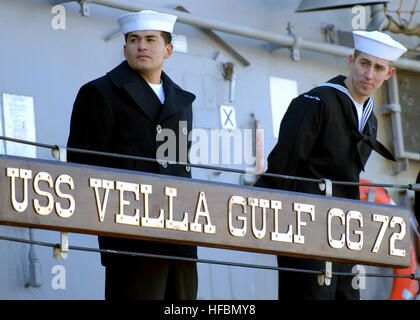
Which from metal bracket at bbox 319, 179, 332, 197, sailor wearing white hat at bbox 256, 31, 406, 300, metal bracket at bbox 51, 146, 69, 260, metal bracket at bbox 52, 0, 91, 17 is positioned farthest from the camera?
metal bracket at bbox 52, 0, 91, 17

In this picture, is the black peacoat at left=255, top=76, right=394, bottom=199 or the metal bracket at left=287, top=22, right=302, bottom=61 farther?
the metal bracket at left=287, top=22, right=302, bottom=61

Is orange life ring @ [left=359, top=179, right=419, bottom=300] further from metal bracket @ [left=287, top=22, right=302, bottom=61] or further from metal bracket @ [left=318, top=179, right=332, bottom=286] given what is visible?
metal bracket @ [left=318, top=179, right=332, bottom=286]

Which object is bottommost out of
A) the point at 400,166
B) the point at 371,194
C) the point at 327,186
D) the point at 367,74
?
the point at 327,186

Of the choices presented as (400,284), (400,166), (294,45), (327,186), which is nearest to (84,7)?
(294,45)

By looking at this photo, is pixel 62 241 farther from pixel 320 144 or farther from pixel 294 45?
pixel 294 45

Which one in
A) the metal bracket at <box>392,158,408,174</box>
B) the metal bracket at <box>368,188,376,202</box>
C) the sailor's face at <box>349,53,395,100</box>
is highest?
the sailor's face at <box>349,53,395,100</box>

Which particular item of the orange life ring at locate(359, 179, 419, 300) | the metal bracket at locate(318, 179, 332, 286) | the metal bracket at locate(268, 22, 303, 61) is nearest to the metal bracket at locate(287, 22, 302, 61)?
the metal bracket at locate(268, 22, 303, 61)

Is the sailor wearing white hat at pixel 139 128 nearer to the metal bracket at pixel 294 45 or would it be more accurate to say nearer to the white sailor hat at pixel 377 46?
the white sailor hat at pixel 377 46

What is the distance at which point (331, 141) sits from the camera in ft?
19.0

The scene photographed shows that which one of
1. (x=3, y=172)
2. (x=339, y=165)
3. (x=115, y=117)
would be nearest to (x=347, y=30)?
(x=339, y=165)

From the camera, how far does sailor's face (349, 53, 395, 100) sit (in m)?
5.86

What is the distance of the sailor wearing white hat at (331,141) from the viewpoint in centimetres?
566

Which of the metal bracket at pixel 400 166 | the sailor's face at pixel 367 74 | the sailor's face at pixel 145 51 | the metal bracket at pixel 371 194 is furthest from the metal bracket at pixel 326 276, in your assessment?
the metal bracket at pixel 400 166

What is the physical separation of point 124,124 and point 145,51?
1.16 feet
